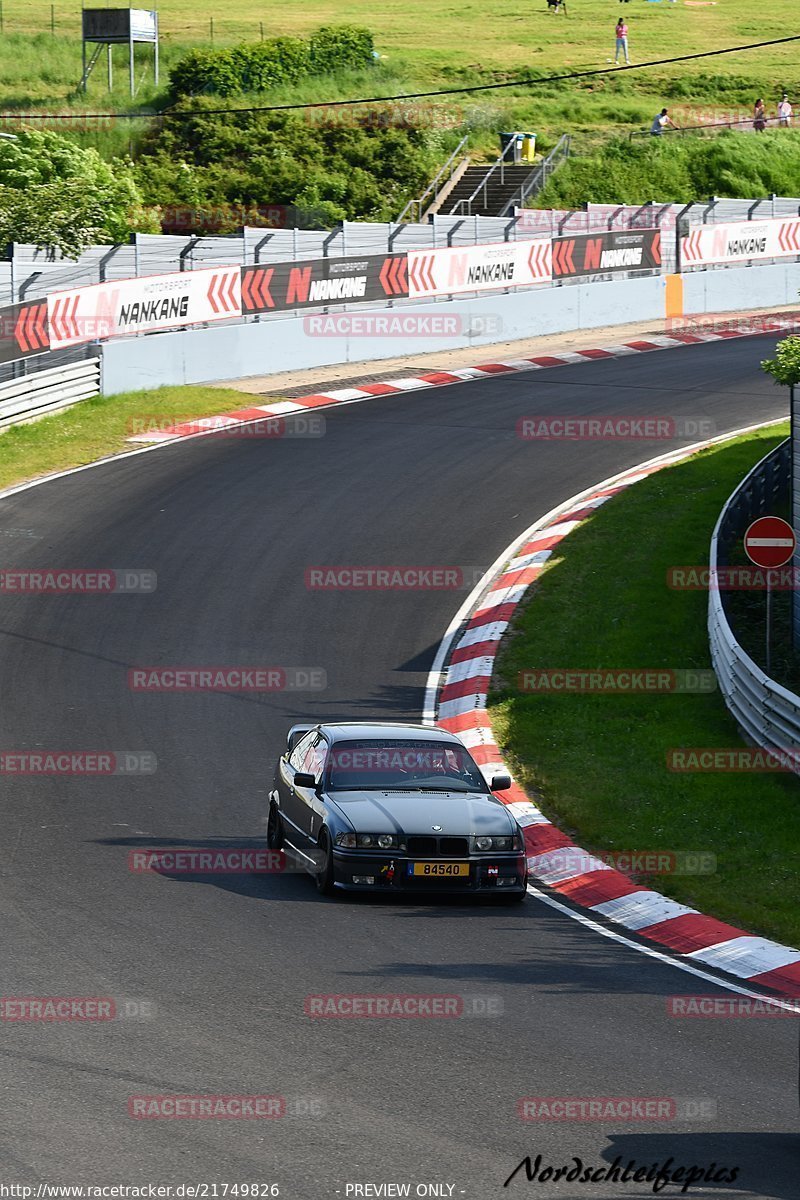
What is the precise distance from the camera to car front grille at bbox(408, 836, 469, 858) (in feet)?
42.7

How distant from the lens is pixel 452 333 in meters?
38.8

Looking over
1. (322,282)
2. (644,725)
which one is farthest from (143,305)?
(644,725)

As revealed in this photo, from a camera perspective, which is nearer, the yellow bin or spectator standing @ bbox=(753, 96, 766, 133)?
the yellow bin

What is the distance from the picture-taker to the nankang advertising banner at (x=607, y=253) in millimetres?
41125

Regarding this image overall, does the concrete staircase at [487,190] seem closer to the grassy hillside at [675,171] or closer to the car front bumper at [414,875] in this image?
the grassy hillside at [675,171]

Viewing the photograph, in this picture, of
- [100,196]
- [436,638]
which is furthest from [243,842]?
[100,196]

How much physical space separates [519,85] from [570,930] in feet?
228

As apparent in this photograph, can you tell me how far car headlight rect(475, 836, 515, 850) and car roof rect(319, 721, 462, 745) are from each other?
1647mm
